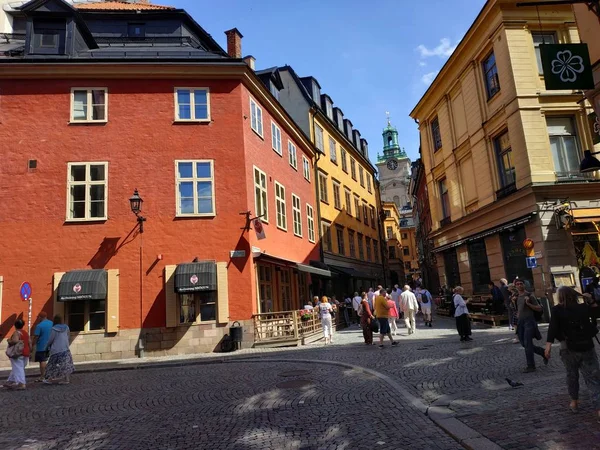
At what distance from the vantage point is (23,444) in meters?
5.76

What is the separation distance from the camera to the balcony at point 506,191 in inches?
706

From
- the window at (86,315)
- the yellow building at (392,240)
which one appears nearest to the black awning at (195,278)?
the window at (86,315)

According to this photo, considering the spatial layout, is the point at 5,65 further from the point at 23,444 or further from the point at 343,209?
the point at 343,209

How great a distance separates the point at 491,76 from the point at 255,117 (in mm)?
10356

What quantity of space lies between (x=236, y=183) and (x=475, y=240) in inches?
454

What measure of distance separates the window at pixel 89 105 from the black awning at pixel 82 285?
569 centimetres

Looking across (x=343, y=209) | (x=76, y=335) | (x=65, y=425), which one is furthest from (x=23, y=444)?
(x=343, y=209)

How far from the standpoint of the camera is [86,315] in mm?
15156

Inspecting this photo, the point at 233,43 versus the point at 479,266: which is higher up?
the point at 233,43

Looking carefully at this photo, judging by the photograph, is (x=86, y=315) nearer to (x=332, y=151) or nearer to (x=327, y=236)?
(x=327, y=236)

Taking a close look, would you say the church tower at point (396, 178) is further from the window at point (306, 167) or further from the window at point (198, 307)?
the window at point (198, 307)

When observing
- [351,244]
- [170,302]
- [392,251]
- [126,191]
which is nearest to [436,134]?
[351,244]

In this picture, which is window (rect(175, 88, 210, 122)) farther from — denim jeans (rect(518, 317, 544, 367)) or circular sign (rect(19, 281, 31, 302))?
denim jeans (rect(518, 317, 544, 367))

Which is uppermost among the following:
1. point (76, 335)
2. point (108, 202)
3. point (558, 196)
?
point (108, 202)
